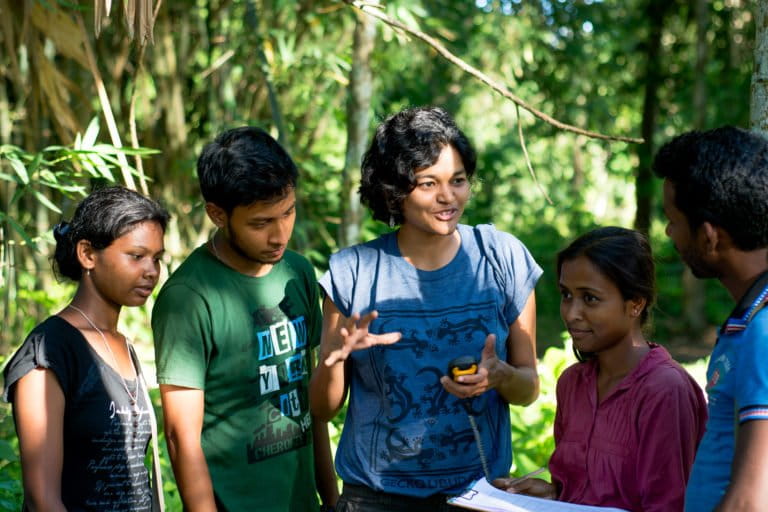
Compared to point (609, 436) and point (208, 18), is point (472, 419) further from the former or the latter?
point (208, 18)

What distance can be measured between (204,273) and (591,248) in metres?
0.97

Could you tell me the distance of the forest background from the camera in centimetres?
336

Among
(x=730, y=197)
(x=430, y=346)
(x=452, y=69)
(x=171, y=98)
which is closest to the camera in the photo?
(x=730, y=197)

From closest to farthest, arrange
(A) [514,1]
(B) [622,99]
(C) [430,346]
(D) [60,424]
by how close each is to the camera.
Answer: (D) [60,424]
(C) [430,346]
(A) [514,1]
(B) [622,99]

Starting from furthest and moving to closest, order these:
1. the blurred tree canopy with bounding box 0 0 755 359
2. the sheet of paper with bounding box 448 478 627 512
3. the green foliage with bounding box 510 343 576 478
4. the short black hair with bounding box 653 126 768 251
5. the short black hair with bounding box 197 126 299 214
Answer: the blurred tree canopy with bounding box 0 0 755 359
the green foliage with bounding box 510 343 576 478
the short black hair with bounding box 197 126 299 214
the sheet of paper with bounding box 448 478 627 512
the short black hair with bounding box 653 126 768 251

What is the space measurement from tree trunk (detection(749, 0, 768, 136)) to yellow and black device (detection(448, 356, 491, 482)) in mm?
1114

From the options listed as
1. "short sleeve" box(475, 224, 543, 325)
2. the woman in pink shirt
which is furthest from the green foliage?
"short sleeve" box(475, 224, 543, 325)

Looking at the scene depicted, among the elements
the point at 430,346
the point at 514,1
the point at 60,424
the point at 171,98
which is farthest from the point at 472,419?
the point at 514,1

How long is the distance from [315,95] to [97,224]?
11.8 ft

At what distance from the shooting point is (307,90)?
5875mm

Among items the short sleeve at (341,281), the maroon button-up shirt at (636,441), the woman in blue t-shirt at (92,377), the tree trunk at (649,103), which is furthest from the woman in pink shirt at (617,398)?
the tree trunk at (649,103)

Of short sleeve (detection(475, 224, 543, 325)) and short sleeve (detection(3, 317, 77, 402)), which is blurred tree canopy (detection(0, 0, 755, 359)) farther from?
short sleeve (detection(3, 317, 77, 402))

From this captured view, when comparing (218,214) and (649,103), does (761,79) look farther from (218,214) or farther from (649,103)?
(649,103)

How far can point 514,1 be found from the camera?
7.93 meters
